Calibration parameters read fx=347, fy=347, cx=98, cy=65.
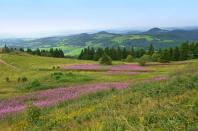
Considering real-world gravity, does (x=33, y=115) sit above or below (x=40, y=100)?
above

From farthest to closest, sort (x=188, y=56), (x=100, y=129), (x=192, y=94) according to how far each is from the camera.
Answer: (x=188, y=56), (x=192, y=94), (x=100, y=129)

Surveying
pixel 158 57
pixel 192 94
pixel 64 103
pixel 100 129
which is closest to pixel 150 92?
pixel 192 94

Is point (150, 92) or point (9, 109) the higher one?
point (150, 92)

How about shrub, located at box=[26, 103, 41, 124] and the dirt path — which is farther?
the dirt path

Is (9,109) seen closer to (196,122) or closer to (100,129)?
(100,129)

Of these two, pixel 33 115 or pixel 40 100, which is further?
pixel 40 100

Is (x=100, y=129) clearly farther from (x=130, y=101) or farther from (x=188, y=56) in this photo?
(x=188, y=56)

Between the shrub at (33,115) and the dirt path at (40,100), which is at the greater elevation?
the shrub at (33,115)

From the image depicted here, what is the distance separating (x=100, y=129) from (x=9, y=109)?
15.4m

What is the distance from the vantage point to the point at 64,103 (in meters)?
21.8

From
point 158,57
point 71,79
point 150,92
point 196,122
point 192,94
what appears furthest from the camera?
point 158,57

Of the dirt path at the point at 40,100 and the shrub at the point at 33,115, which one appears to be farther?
the dirt path at the point at 40,100

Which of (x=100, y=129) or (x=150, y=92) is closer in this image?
→ (x=100, y=129)

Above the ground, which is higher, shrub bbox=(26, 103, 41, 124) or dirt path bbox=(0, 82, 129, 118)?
shrub bbox=(26, 103, 41, 124)
